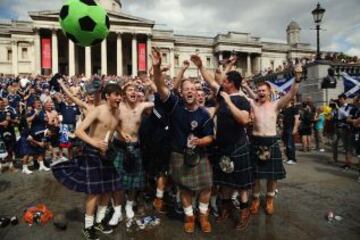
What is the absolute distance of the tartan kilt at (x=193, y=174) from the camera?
4109 mm

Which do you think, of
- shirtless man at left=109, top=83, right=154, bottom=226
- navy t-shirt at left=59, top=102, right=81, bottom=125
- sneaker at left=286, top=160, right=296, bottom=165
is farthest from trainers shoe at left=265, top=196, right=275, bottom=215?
navy t-shirt at left=59, top=102, right=81, bottom=125

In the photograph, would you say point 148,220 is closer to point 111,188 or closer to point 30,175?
point 111,188

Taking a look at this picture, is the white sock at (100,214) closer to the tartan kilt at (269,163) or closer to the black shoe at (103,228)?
the black shoe at (103,228)

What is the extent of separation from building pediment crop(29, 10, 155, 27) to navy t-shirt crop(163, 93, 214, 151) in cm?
4442

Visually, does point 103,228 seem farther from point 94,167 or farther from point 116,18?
point 116,18

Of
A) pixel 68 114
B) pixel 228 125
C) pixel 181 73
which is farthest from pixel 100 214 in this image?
pixel 68 114

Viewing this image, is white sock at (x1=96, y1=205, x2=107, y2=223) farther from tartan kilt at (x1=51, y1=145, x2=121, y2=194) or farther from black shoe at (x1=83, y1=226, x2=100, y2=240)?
tartan kilt at (x1=51, y1=145, x2=121, y2=194)

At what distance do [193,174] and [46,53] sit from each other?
→ 148 feet

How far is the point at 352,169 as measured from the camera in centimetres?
848

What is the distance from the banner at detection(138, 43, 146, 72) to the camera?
46.4 m

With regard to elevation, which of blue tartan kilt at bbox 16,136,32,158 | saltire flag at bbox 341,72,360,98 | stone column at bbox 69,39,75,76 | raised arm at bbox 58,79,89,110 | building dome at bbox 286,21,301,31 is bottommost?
blue tartan kilt at bbox 16,136,32,158

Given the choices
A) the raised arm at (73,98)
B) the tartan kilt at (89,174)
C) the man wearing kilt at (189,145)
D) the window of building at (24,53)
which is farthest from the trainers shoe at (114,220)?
the window of building at (24,53)

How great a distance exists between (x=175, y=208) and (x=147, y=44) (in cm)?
4544

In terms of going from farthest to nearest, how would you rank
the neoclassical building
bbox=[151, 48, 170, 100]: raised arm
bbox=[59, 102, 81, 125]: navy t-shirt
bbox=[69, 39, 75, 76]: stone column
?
bbox=[69, 39, 75, 76]: stone column, the neoclassical building, bbox=[59, 102, 81, 125]: navy t-shirt, bbox=[151, 48, 170, 100]: raised arm
